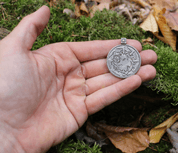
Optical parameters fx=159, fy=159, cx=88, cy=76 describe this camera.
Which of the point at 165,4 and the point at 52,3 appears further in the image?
the point at 165,4

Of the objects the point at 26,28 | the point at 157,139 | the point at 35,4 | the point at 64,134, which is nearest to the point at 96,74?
the point at 64,134

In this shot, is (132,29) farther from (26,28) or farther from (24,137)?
(24,137)

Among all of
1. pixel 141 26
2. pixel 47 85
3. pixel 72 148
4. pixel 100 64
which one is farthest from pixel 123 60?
pixel 72 148

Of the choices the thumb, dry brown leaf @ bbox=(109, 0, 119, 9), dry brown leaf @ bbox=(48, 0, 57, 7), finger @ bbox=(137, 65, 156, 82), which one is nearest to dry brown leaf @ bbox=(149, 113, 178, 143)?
finger @ bbox=(137, 65, 156, 82)

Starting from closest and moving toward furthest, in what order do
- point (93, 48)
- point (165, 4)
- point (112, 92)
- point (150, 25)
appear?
1. point (112, 92)
2. point (93, 48)
3. point (150, 25)
4. point (165, 4)

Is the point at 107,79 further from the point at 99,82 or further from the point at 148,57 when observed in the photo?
the point at 148,57

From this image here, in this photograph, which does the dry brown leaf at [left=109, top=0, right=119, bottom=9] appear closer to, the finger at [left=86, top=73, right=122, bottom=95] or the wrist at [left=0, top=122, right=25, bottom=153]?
the finger at [left=86, top=73, right=122, bottom=95]
